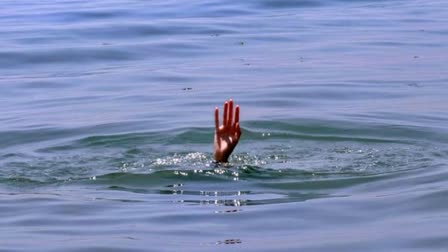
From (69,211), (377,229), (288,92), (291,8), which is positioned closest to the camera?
(377,229)

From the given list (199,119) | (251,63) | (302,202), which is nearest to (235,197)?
(302,202)

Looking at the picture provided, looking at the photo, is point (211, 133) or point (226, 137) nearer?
point (226, 137)

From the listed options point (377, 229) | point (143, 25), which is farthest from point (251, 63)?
point (377, 229)

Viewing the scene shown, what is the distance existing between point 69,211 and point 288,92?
5.68 meters

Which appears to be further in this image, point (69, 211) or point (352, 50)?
point (352, 50)

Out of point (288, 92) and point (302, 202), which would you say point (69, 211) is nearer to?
point (302, 202)

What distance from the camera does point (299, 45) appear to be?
17078 millimetres

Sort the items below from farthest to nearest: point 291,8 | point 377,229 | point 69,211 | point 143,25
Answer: point 291,8
point 143,25
point 69,211
point 377,229

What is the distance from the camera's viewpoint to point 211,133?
1105cm

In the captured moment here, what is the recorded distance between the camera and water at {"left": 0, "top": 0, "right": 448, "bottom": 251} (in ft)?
23.7

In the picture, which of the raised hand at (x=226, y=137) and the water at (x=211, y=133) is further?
the raised hand at (x=226, y=137)

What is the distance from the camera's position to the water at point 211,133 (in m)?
7.23

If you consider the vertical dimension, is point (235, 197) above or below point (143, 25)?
below

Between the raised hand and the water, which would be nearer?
the water
